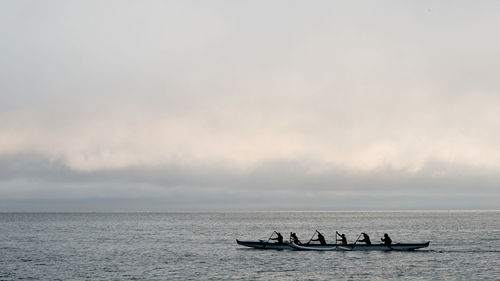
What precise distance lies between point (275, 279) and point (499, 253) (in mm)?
39186

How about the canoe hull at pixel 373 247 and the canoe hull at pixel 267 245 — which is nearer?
the canoe hull at pixel 373 247

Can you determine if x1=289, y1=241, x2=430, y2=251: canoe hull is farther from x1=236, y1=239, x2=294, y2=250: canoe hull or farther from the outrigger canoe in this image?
x1=236, y1=239, x2=294, y2=250: canoe hull

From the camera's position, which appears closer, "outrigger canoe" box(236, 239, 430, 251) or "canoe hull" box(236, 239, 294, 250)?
"outrigger canoe" box(236, 239, 430, 251)

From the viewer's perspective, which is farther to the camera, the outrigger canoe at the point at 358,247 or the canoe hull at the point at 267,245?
the canoe hull at the point at 267,245

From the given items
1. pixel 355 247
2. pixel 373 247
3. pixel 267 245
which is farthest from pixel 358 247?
pixel 267 245

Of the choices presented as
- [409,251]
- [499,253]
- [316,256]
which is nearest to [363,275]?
[316,256]

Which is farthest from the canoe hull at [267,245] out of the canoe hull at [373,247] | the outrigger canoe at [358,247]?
the canoe hull at [373,247]

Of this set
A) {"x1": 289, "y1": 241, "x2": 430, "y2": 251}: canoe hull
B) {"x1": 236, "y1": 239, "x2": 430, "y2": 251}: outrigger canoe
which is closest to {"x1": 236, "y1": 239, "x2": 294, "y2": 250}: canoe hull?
{"x1": 236, "y1": 239, "x2": 430, "y2": 251}: outrigger canoe

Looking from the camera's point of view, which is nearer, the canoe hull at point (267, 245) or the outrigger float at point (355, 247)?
the outrigger float at point (355, 247)

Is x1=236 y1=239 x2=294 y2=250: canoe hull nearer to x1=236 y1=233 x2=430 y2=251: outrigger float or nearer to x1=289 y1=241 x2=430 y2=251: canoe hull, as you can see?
x1=236 y1=233 x2=430 y2=251: outrigger float

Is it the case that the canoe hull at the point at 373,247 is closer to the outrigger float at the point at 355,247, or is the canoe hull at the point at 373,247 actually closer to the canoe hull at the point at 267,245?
the outrigger float at the point at 355,247

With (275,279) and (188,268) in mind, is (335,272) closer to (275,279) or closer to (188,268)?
(275,279)

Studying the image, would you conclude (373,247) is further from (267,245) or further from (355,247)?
(267,245)

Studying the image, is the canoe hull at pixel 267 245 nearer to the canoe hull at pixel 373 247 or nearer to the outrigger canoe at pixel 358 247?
the outrigger canoe at pixel 358 247
